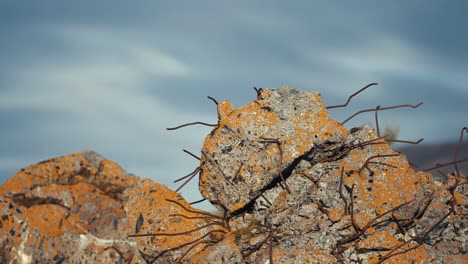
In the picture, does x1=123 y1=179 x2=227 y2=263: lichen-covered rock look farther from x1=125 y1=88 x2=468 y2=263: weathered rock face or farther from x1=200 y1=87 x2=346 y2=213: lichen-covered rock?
x1=200 y1=87 x2=346 y2=213: lichen-covered rock

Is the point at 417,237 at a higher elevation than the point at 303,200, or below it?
below

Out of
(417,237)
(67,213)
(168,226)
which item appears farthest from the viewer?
(67,213)

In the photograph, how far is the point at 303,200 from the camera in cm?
748

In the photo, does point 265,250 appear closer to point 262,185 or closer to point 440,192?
point 262,185

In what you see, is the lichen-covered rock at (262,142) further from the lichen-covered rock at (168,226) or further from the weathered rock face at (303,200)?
the lichen-covered rock at (168,226)

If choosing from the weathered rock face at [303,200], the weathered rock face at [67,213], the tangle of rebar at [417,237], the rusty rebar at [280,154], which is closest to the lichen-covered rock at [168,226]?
the weathered rock face at [303,200]

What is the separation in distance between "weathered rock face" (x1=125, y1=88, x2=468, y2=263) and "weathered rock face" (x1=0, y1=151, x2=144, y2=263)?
393 cm

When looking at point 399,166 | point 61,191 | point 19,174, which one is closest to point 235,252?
point 399,166

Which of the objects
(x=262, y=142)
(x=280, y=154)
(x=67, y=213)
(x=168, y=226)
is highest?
(x=67, y=213)

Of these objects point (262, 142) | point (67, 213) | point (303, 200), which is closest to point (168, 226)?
point (262, 142)

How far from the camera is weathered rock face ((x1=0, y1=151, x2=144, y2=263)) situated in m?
11.9

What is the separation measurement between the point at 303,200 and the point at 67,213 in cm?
641

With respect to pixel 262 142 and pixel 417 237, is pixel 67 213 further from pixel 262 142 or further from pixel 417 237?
pixel 417 237

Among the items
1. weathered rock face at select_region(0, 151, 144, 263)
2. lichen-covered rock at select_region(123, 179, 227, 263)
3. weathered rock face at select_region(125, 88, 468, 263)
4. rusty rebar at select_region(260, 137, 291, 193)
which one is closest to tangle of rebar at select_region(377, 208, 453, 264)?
weathered rock face at select_region(125, 88, 468, 263)
